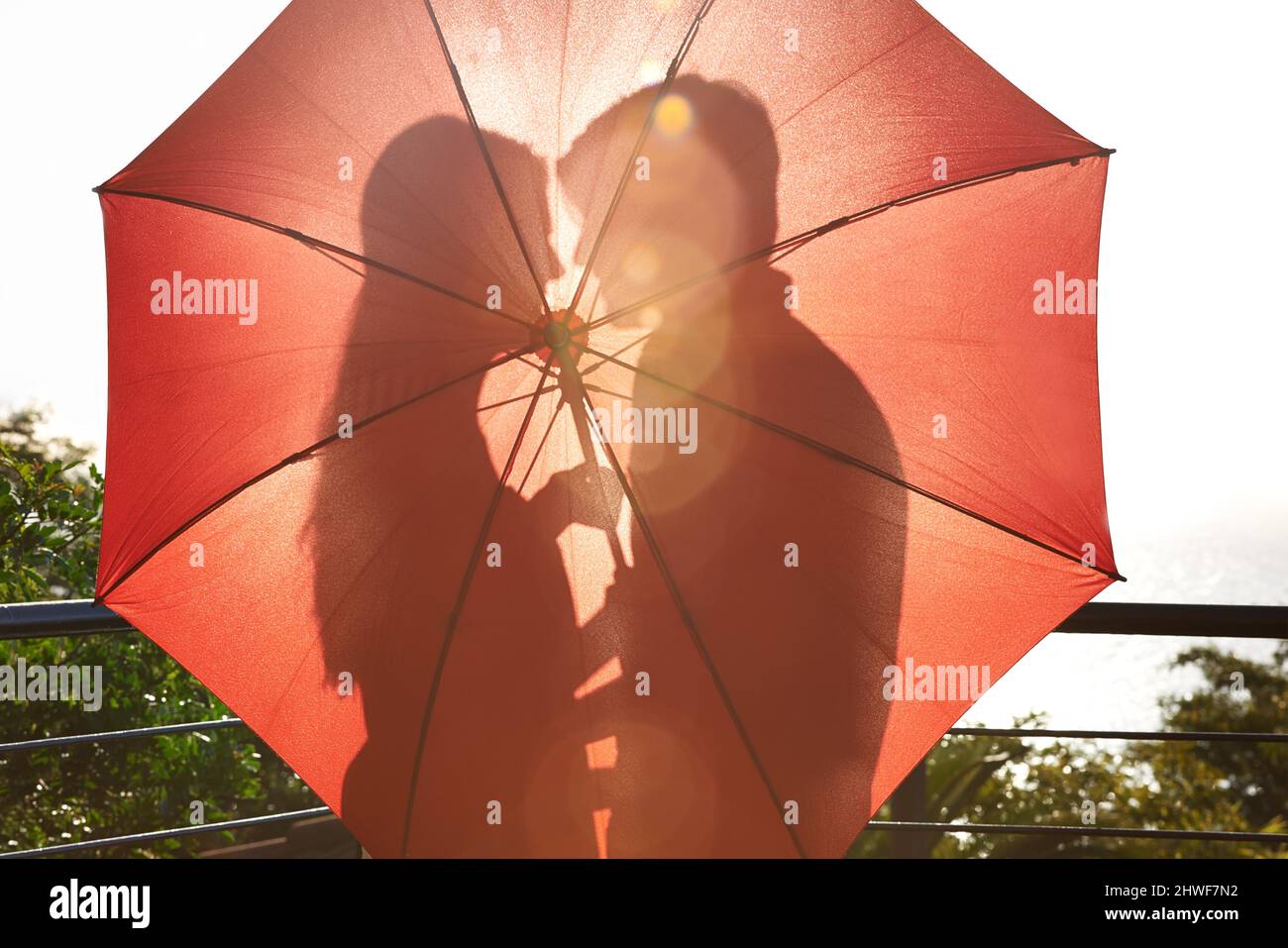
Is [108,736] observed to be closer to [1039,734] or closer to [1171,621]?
[1039,734]

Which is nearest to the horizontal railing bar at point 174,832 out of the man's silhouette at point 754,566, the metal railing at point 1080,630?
the metal railing at point 1080,630

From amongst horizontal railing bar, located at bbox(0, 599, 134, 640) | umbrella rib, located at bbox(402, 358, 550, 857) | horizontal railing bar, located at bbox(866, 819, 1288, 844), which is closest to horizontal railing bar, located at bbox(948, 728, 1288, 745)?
horizontal railing bar, located at bbox(866, 819, 1288, 844)

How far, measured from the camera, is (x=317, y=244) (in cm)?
191

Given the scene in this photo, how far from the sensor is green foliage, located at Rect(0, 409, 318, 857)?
4000mm

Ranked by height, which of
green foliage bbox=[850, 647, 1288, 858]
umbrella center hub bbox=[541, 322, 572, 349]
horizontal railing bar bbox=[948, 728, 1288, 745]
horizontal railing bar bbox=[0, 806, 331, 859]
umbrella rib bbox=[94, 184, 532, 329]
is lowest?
green foliage bbox=[850, 647, 1288, 858]

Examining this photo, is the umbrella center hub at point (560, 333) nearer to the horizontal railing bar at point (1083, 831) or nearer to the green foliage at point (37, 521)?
the horizontal railing bar at point (1083, 831)

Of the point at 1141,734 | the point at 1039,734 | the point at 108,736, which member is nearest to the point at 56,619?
the point at 108,736

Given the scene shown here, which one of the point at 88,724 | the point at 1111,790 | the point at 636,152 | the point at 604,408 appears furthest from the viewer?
the point at 1111,790

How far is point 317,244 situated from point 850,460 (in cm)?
120

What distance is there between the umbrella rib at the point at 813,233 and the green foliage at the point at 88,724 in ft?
10.3

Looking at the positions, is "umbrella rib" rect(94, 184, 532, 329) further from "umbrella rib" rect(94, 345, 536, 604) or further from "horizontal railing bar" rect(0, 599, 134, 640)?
"horizontal railing bar" rect(0, 599, 134, 640)

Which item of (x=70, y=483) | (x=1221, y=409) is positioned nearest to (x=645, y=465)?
(x=70, y=483)

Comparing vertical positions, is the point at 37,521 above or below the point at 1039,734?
above

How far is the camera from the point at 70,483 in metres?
4.10
